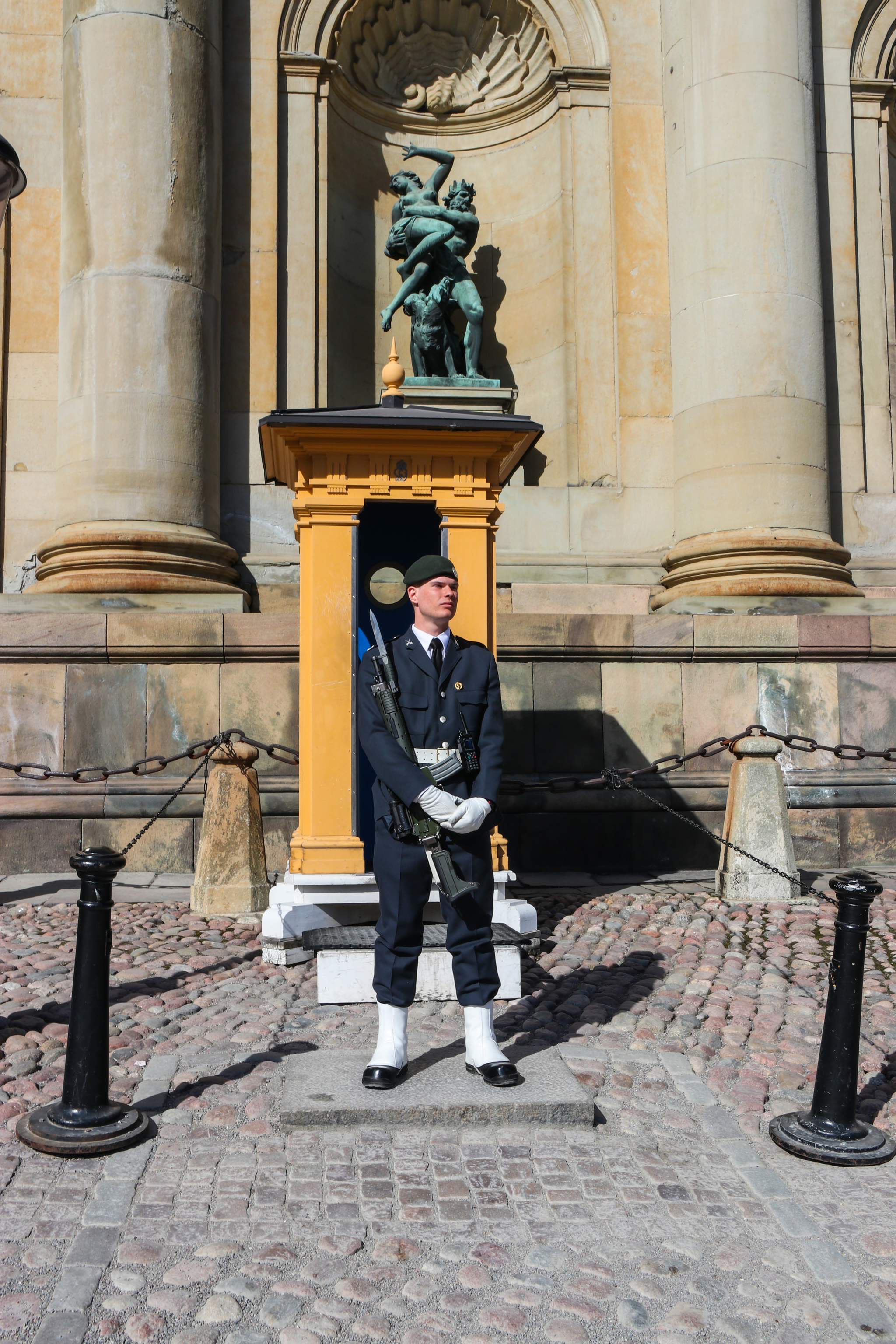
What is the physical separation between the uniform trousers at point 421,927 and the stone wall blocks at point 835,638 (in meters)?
5.87

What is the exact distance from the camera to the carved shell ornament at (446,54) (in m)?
12.6

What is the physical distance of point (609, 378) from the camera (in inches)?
470

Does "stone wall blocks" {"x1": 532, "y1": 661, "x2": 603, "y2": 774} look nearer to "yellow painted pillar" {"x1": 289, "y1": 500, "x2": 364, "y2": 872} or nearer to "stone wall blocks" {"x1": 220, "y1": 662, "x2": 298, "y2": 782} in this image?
"stone wall blocks" {"x1": 220, "y1": 662, "x2": 298, "y2": 782}

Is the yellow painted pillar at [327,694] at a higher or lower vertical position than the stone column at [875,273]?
lower

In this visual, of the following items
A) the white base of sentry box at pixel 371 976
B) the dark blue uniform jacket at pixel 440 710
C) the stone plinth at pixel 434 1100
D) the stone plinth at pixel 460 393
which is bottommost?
the stone plinth at pixel 434 1100

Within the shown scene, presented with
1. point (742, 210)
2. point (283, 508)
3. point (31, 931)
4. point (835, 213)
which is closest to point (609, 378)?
point (742, 210)

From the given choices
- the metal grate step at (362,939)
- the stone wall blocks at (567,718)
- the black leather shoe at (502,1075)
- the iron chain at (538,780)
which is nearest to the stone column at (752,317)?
the stone wall blocks at (567,718)

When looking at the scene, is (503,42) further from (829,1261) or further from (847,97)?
(829,1261)

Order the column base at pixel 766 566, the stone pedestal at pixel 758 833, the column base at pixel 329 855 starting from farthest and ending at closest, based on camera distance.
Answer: the column base at pixel 766 566
the stone pedestal at pixel 758 833
the column base at pixel 329 855

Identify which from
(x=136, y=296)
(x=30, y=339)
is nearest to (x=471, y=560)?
(x=136, y=296)

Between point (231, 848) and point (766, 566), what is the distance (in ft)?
18.2

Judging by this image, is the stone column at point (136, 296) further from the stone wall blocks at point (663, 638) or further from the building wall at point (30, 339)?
the stone wall blocks at point (663, 638)

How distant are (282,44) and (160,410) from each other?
4.39 m

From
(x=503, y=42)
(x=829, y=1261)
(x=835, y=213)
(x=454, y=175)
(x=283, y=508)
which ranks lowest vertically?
(x=829, y=1261)
